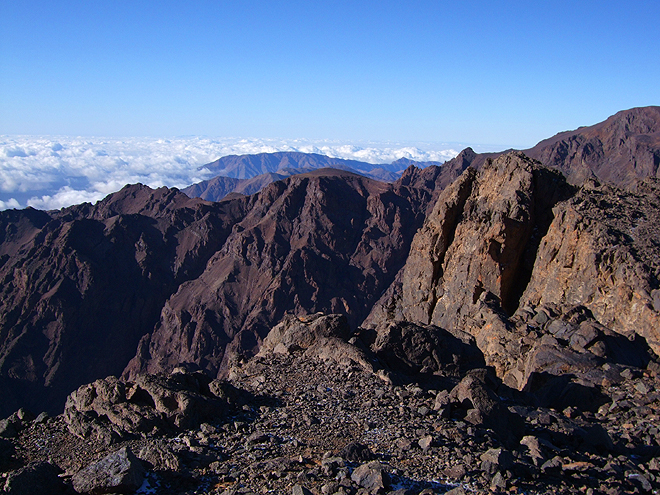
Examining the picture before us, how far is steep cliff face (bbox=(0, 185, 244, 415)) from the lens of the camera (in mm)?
94000

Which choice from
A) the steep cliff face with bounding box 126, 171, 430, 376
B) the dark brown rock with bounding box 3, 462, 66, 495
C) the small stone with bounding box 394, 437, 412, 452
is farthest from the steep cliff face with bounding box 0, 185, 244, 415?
the small stone with bounding box 394, 437, 412, 452

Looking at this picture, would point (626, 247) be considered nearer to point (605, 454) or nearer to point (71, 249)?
point (605, 454)

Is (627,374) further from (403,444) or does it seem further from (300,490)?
(300,490)

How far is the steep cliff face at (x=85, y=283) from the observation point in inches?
3701

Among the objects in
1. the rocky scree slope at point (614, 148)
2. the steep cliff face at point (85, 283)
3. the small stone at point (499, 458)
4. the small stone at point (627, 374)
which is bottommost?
the steep cliff face at point (85, 283)

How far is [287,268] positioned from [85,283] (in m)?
44.3

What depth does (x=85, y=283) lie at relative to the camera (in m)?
107

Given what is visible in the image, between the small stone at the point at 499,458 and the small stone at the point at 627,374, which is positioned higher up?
the small stone at the point at 499,458

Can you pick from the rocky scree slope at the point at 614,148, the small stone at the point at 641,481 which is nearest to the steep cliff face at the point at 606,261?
the small stone at the point at 641,481

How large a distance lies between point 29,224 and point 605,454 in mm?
143777

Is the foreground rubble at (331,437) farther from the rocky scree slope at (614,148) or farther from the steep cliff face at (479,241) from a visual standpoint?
the rocky scree slope at (614,148)

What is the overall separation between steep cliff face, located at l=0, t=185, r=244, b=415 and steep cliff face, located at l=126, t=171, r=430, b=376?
562 cm

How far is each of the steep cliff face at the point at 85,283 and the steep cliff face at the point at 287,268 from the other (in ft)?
18.4

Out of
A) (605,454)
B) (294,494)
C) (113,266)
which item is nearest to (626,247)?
(605,454)
